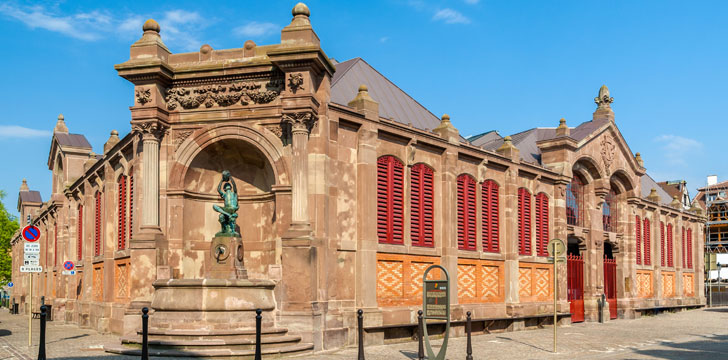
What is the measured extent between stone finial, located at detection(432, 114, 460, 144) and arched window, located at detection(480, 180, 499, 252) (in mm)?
2554

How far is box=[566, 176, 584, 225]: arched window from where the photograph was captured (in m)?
30.9

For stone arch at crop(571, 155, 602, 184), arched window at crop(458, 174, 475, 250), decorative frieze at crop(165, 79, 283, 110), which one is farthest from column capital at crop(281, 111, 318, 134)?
stone arch at crop(571, 155, 602, 184)

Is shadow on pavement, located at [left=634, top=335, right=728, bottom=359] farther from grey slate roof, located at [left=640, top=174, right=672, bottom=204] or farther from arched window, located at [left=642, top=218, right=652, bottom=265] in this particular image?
grey slate roof, located at [left=640, top=174, right=672, bottom=204]

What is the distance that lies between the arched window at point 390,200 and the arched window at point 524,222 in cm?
720

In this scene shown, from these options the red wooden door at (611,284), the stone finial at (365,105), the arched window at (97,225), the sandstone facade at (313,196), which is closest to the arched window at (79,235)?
the sandstone facade at (313,196)

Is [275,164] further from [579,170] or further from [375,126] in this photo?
[579,170]

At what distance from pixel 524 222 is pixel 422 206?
6.60 m

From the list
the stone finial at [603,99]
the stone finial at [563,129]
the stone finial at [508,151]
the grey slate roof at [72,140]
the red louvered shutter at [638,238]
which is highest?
Answer: the stone finial at [603,99]

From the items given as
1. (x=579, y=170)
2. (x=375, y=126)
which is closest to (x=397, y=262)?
(x=375, y=126)

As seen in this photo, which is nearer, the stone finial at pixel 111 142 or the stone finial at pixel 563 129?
the stone finial at pixel 111 142

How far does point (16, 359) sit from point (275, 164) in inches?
285

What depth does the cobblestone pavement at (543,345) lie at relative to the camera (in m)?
16.6

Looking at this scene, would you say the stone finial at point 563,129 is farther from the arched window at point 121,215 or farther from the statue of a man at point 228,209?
the arched window at point 121,215

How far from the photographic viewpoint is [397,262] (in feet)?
68.6
